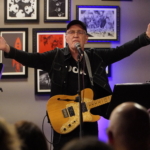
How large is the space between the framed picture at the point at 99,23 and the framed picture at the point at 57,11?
0.16 m

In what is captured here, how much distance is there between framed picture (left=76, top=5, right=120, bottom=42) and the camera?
3.87m

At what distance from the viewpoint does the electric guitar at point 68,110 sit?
287cm

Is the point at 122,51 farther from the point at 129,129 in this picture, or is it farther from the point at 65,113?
the point at 129,129

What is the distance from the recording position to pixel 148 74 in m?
3.93

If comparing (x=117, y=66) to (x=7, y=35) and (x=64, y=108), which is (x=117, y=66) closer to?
(x=64, y=108)

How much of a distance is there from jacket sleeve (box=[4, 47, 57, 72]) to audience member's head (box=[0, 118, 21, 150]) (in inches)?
76.4

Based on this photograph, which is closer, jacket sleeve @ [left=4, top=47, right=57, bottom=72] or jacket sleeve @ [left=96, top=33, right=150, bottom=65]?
jacket sleeve @ [left=4, top=47, right=57, bottom=72]

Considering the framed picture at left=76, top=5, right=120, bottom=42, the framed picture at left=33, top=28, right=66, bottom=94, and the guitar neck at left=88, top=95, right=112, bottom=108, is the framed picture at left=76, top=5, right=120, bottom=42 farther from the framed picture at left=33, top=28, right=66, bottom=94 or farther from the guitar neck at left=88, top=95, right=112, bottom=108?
the guitar neck at left=88, top=95, right=112, bottom=108

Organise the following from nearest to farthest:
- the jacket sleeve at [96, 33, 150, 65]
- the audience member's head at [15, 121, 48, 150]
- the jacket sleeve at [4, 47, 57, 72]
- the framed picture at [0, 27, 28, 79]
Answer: the audience member's head at [15, 121, 48, 150]
the jacket sleeve at [4, 47, 57, 72]
the jacket sleeve at [96, 33, 150, 65]
the framed picture at [0, 27, 28, 79]

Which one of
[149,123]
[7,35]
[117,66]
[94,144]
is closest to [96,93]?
[117,66]

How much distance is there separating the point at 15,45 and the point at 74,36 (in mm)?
1126

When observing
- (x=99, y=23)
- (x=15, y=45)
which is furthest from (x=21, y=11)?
(x=99, y=23)

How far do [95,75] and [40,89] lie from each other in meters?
1.07

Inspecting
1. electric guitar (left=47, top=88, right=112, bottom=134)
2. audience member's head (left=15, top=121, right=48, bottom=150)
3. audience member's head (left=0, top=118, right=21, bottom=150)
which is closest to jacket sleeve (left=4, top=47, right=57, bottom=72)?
electric guitar (left=47, top=88, right=112, bottom=134)
